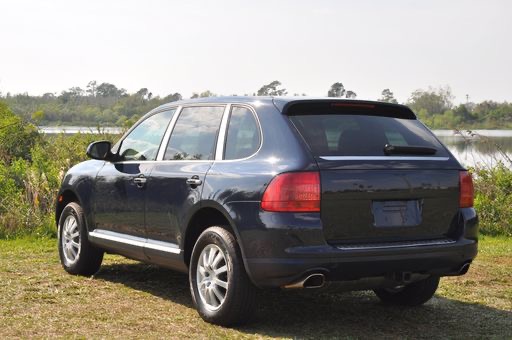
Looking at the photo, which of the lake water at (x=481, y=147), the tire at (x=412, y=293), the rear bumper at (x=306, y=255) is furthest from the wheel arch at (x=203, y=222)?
the lake water at (x=481, y=147)

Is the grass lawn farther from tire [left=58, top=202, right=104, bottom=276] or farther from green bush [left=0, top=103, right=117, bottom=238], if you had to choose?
green bush [left=0, top=103, right=117, bottom=238]

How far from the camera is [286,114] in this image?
6102 mm

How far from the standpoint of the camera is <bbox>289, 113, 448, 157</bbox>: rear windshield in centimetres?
591

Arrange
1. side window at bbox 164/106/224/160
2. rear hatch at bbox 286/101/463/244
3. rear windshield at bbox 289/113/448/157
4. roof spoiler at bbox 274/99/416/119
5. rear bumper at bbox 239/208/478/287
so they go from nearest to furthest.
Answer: rear bumper at bbox 239/208/478/287 < rear hatch at bbox 286/101/463/244 < rear windshield at bbox 289/113/448/157 < roof spoiler at bbox 274/99/416/119 < side window at bbox 164/106/224/160

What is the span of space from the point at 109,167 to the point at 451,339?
3.59 metres

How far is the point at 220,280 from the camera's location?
6168 mm

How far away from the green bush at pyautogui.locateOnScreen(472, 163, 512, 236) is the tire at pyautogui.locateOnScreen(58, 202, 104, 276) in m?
7.79

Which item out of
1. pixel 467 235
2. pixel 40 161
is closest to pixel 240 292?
pixel 467 235

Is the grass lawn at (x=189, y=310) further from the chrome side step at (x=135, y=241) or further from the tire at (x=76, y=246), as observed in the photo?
the chrome side step at (x=135, y=241)

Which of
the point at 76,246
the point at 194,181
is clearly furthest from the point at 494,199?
the point at 194,181

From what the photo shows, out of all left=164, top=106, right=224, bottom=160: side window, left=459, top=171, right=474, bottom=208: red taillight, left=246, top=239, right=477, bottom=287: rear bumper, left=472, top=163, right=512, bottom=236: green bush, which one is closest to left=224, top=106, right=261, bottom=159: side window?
left=164, top=106, right=224, bottom=160: side window

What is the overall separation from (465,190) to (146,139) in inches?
114

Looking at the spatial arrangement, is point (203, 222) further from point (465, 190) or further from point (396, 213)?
point (465, 190)

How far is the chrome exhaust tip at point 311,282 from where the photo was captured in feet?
18.4
